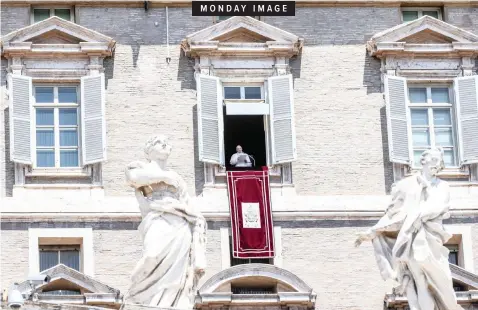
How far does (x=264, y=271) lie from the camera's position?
54656mm

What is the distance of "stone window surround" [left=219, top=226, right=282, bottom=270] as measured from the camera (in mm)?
55188

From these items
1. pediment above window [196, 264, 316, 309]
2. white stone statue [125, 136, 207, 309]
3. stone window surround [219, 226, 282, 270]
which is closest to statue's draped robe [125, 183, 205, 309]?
white stone statue [125, 136, 207, 309]

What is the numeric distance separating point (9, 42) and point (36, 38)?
541mm

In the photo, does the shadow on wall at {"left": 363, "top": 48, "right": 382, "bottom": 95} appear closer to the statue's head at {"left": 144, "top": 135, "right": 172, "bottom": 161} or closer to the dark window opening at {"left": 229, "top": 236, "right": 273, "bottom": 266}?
the dark window opening at {"left": 229, "top": 236, "right": 273, "bottom": 266}

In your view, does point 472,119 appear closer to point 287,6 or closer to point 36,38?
point 287,6

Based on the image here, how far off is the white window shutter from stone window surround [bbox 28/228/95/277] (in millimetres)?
7549

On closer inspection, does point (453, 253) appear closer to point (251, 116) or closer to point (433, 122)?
point (433, 122)

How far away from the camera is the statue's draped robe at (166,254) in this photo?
132ft

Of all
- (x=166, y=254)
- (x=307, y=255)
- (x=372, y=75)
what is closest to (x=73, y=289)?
(x=307, y=255)

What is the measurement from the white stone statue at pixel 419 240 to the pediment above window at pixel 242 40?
14.4 meters

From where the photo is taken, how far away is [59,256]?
54.9 m

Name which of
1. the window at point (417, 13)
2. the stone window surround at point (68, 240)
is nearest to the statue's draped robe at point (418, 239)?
the stone window surround at point (68, 240)

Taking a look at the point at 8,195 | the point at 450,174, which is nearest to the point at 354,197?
the point at 450,174

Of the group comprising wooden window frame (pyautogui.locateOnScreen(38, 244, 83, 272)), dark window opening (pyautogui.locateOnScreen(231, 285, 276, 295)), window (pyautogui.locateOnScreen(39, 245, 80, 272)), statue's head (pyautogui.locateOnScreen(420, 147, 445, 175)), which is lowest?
dark window opening (pyautogui.locateOnScreen(231, 285, 276, 295))
